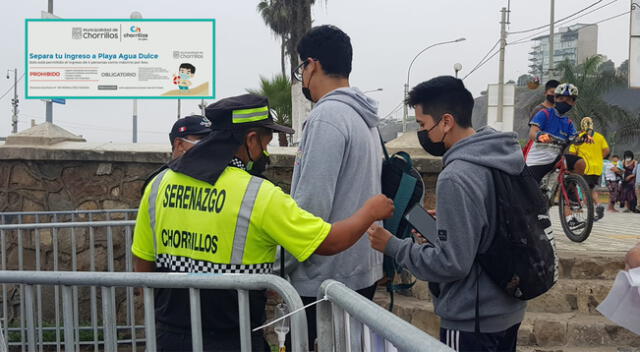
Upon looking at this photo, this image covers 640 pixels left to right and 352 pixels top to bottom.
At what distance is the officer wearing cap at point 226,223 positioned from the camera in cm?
223

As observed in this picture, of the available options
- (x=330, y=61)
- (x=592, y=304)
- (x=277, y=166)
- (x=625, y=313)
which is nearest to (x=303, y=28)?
(x=277, y=166)

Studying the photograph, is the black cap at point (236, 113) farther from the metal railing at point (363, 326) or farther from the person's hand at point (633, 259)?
the person's hand at point (633, 259)

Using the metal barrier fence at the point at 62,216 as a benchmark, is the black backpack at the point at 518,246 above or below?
above

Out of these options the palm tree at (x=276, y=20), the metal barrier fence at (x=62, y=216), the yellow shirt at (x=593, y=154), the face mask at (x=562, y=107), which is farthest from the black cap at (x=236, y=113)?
the palm tree at (x=276, y=20)

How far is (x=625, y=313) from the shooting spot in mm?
2176

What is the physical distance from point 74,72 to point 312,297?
853 inches

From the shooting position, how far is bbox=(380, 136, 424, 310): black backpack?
269 centimetres

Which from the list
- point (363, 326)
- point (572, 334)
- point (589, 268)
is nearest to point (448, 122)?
point (363, 326)

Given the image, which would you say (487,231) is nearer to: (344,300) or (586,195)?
(344,300)

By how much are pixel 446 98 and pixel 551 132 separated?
415 cm

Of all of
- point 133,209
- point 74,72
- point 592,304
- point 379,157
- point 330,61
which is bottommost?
point 592,304

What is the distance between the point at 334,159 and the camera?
2549 mm

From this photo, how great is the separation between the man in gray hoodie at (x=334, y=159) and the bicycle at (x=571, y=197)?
403cm

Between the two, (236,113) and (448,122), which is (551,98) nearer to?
(448,122)
